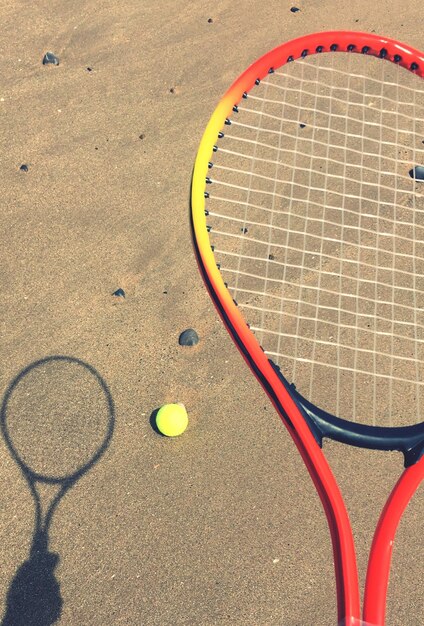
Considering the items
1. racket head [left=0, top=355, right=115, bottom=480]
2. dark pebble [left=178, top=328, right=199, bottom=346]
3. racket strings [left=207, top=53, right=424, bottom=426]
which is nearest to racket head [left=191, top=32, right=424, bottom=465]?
racket strings [left=207, top=53, right=424, bottom=426]

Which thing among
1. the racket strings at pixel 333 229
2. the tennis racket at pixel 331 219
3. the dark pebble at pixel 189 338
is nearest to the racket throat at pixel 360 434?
the tennis racket at pixel 331 219

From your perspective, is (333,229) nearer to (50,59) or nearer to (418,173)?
(418,173)

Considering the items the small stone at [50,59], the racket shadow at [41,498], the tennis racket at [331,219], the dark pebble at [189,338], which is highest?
the small stone at [50,59]

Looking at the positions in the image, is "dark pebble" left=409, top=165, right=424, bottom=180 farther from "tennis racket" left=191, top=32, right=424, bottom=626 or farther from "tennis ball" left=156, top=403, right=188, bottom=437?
"tennis ball" left=156, top=403, right=188, bottom=437

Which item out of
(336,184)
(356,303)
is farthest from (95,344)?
(336,184)

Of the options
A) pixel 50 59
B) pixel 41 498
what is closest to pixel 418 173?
pixel 50 59

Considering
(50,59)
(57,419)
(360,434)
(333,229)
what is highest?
(50,59)

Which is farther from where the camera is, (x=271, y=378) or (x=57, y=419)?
(x=57, y=419)

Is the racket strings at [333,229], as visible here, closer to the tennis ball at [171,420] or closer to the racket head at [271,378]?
the tennis ball at [171,420]
